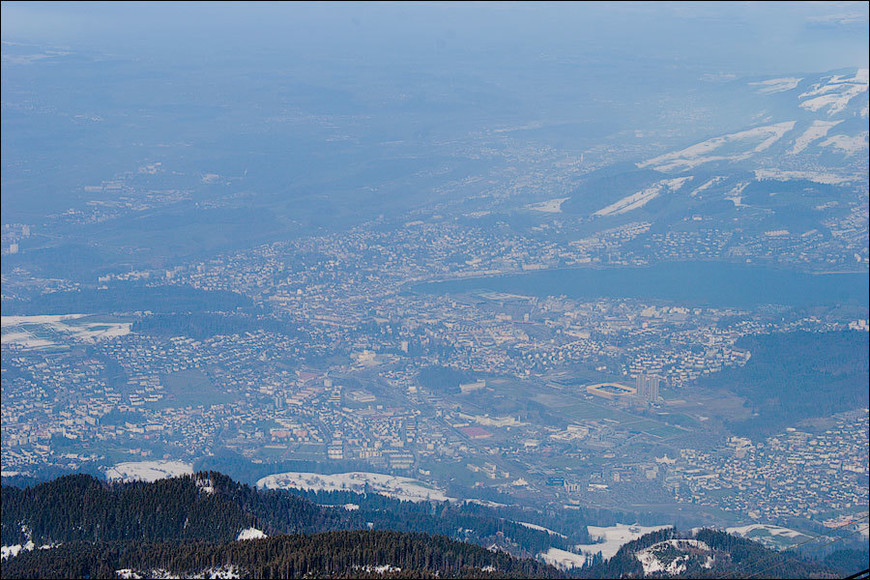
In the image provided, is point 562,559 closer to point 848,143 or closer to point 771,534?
point 771,534

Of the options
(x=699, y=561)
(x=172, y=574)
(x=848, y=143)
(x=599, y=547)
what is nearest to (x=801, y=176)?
(x=848, y=143)

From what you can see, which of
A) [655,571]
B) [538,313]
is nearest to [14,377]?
[538,313]

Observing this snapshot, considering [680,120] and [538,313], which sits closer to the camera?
[538,313]

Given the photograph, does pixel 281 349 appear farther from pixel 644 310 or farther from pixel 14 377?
pixel 644 310

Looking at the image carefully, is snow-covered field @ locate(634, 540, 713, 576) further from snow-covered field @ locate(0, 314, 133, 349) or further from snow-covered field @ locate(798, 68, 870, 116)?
snow-covered field @ locate(798, 68, 870, 116)

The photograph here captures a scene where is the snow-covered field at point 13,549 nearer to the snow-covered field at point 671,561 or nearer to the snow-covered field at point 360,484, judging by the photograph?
the snow-covered field at point 671,561

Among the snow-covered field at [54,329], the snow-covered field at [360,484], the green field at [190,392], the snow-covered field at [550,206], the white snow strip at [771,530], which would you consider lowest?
the snow-covered field at [54,329]

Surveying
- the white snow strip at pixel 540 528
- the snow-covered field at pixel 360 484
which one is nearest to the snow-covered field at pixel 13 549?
the white snow strip at pixel 540 528
